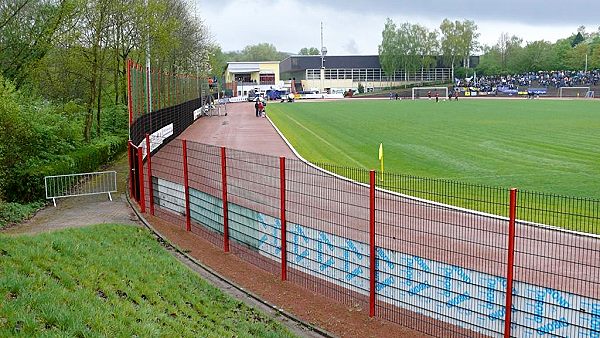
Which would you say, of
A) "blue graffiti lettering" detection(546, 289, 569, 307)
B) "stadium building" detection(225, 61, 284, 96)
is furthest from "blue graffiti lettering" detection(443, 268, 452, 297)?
"stadium building" detection(225, 61, 284, 96)

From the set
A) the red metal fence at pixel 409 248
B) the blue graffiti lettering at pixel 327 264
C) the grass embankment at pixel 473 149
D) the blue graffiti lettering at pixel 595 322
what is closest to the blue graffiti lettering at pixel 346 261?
the red metal fence at pixel 409 248

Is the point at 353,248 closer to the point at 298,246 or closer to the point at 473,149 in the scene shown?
the point at 298,246

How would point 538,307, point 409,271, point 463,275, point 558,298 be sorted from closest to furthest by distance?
1. point 558,298
2. point 538,307
3. point 463,275
4. point 409,271

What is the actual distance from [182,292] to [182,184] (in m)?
6.69

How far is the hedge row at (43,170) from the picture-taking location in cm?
1920

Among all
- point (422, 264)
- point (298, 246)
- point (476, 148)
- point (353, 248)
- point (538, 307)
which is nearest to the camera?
point (538, 307)

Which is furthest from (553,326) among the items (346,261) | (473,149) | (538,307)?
(473,149)

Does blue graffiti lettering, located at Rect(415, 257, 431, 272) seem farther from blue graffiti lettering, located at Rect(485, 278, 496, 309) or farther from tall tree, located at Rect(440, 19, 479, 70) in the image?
tall tree, located at Rect(440, 19, 479, 70)

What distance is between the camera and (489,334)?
8781mm

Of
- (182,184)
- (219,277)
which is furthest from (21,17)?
(219,277)

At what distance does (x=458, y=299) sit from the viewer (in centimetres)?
907

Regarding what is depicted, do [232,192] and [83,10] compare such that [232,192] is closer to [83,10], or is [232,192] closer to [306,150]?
[306,150]

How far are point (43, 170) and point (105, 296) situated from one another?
41.6ft

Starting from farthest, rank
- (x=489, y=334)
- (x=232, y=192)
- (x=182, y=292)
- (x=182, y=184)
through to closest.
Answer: (x=182, y=184) < (x=232, y=192) < (x=182, y=292) < (x=489, y=334)
